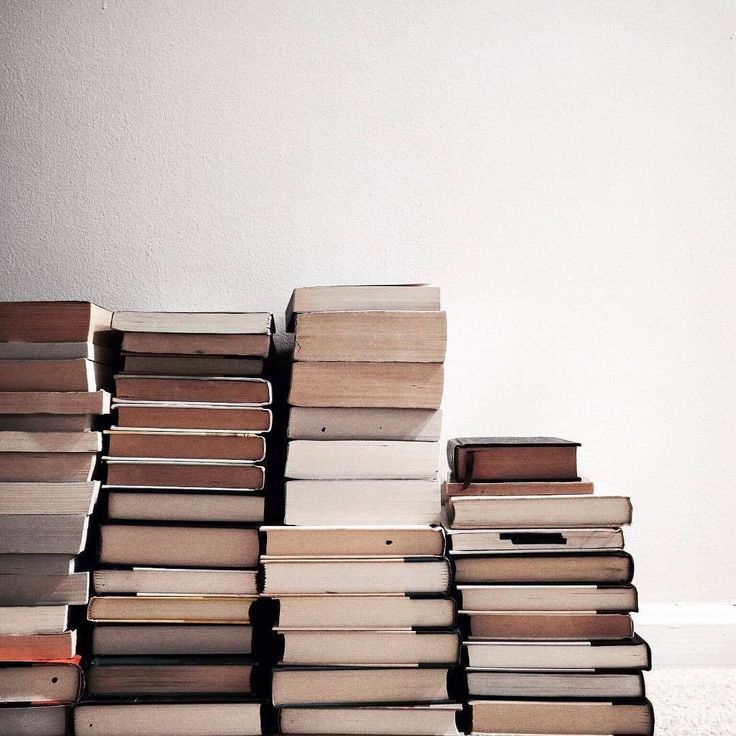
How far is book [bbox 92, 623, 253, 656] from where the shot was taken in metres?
0.98

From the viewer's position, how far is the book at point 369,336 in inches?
39.3

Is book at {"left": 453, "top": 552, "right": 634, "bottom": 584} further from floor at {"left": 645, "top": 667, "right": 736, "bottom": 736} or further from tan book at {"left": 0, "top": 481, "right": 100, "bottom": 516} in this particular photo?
tan book at {"left": 0, "top": 481, "right": 100, "bottom": 516}

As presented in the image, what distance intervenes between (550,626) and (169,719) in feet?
2.02

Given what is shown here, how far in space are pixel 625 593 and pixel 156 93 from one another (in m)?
1.30

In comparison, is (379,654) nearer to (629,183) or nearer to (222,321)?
(222,321)

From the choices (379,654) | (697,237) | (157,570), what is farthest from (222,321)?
(697,237)

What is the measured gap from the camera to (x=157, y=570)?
0.99 meters

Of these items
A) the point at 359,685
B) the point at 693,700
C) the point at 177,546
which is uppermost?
the point at 177,546

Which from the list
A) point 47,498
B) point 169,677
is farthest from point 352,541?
point 47,498

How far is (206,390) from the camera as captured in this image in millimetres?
1018

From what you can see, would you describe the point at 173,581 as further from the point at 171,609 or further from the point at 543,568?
the point at 543,568

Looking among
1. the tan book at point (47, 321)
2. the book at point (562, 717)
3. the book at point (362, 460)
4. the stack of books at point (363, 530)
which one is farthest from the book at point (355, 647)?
the tan book at point (47, 321)

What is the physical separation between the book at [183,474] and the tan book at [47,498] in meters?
0.04

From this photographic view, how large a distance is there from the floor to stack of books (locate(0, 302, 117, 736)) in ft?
3.28
